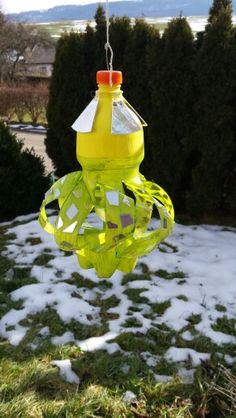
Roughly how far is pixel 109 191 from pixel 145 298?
8.39 feet

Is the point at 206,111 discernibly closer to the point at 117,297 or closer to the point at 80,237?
the point at 117,297

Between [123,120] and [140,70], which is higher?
[123,120]

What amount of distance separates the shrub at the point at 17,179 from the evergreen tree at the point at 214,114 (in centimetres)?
201

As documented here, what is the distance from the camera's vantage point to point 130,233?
173cm

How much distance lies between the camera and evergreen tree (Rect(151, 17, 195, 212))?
209 inches

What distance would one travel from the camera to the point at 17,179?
A: 5840 mm

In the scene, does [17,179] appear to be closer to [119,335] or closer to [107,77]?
[119,335]

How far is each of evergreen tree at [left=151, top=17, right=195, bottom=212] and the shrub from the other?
1.59m

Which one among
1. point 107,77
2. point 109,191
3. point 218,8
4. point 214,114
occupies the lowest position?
point 214,114

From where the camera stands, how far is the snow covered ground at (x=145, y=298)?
350cm

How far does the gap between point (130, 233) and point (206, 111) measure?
3.83 metres

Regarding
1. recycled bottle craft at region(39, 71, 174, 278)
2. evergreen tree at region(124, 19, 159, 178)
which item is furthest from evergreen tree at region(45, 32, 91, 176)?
recycled bottle craft at region(39, 71, 174, 278)

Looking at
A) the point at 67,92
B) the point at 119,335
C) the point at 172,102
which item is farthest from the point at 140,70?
the point at 119,335

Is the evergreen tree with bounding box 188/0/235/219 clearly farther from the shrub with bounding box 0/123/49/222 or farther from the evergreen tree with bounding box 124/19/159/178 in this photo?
the shrub with bounding box 0/123/49/222
